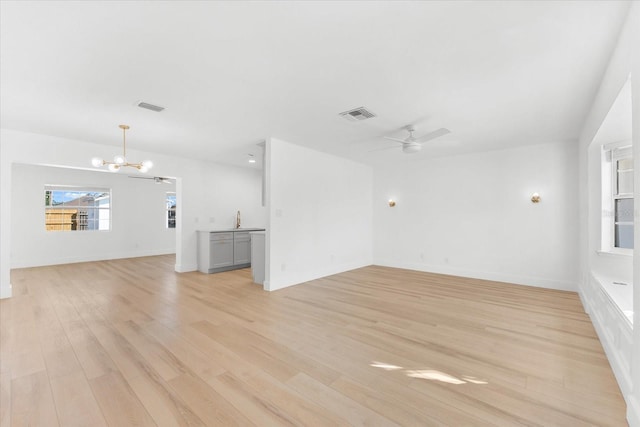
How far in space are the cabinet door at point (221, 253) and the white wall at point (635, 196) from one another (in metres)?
6.31

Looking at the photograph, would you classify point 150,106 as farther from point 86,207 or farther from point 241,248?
point 86,207

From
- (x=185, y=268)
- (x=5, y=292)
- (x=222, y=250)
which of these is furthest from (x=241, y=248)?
(x=5, y=292)

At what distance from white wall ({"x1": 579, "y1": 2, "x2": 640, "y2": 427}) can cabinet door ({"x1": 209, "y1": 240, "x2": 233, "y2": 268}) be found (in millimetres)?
6309

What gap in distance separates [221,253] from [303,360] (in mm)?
4595

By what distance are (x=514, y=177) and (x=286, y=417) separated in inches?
228

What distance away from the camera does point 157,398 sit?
1.95 m

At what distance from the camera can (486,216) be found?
5.76 m

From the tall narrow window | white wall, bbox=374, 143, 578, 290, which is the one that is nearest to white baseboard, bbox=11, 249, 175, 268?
white wall, bbox=374, 143, 578, 290

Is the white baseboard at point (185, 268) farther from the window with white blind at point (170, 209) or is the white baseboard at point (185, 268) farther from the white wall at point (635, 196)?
the white wall at point (635, 196)

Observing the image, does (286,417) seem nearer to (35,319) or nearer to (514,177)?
(35,319)

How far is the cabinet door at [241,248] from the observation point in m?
6.83

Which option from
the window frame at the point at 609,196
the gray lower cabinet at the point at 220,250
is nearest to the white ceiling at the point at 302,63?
the window frame at the point at 609,196

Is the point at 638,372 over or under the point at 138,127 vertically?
under

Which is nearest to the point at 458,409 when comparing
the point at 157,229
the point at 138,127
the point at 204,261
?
the point at 138,127
